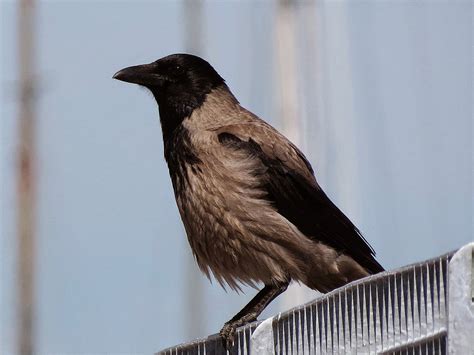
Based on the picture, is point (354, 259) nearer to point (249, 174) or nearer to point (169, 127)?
point (249, 174)

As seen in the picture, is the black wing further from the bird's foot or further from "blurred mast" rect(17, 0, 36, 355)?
"blurred mast" rect(17, 0, 36, 355)

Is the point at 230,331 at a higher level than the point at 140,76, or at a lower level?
lower

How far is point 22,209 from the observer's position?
12039 mm

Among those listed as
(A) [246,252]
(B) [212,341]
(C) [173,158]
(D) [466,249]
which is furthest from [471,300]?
(C) [173,158]

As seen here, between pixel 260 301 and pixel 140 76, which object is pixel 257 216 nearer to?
pixel 260 301

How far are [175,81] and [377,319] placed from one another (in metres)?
4.20

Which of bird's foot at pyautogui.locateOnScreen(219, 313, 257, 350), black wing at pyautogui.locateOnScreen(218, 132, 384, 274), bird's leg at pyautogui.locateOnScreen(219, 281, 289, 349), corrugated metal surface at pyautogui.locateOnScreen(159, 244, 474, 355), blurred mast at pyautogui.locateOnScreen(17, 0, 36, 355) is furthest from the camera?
blurred mast at pyautogui.locateOnScreen(17, 0, 36, 355)

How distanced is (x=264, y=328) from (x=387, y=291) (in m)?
0.90

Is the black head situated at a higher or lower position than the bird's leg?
higher

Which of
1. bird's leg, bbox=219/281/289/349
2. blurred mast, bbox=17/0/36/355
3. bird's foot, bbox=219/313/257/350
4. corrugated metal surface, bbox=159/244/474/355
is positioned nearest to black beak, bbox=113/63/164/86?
bird's leg, bbox=219/281/289/349

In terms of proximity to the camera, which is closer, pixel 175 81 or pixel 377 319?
pixel 377 319

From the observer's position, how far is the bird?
6816 mm

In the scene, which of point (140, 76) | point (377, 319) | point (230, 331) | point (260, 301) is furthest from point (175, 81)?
point (377, 319)

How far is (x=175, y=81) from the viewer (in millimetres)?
7914
